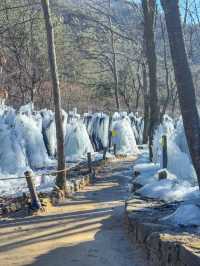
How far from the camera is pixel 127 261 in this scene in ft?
29.2

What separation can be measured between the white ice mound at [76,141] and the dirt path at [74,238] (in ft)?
41.9

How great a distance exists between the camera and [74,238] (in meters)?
10.7

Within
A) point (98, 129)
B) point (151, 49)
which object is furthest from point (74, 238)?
point (98, 129)

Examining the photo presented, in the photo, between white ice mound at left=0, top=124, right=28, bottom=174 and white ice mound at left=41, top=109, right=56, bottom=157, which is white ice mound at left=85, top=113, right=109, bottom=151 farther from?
white ice mound at left=0, top=124, right=28, bottom=174

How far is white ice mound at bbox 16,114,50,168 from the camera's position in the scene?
985 inches

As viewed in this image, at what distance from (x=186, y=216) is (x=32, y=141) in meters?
17.9

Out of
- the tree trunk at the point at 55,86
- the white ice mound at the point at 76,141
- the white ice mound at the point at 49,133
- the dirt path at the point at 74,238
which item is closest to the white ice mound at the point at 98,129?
the white ice mound at the point at 76,141

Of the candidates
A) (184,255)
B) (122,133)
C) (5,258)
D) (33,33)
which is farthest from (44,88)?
(184,255)

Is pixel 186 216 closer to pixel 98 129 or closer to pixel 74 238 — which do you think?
pixel 74 238

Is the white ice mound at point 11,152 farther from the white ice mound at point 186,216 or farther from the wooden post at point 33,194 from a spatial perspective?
the white ice mound at point 186,216

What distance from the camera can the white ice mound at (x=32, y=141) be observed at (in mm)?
25016

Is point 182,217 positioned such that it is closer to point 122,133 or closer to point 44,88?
point 122,133

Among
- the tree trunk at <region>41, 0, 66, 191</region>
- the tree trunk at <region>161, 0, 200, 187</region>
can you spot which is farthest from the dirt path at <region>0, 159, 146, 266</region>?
the tree trunk at <region>161, 0, 200, 187</region>

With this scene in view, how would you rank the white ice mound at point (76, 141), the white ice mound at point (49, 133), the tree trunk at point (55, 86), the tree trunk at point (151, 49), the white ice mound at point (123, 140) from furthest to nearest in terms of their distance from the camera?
the white ice mound at point (123, 140) < the white ice mound at point (76, 141) < the white ice mound at point (49, 133) < the tree trunk at point (151, 49) < the tree trunk at point (55, 86)
